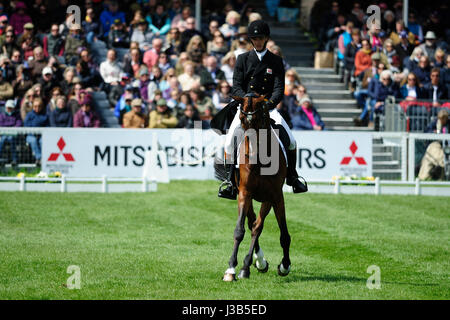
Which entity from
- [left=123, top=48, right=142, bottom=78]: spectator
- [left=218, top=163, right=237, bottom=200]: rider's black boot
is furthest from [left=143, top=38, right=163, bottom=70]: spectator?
[left=218, top=163, right=237, bottom=200]: rider's black boot

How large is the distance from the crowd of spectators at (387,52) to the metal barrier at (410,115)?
0.35m

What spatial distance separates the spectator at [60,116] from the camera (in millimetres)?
22906

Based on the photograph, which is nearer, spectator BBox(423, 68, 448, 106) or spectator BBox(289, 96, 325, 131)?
spectator BBox(289, 96, 325, 131)

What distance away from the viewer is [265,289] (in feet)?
33.4

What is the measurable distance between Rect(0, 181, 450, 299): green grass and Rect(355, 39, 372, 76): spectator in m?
8.63

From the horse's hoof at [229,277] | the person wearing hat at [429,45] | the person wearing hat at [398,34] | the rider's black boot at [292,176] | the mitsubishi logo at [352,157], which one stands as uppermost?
the person wearing hat at [398,34]

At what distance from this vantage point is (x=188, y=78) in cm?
2562

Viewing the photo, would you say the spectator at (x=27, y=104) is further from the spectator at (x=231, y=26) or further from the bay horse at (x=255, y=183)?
the bay horse at (x=255, y=183)

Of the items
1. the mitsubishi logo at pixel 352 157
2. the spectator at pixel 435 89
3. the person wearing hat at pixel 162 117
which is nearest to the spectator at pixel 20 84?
the person wearing hat at pixel 162 117

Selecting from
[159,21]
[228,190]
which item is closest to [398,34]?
[159,21]

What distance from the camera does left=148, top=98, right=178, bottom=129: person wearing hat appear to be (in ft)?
76.4

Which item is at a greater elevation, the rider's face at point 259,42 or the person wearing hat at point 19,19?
the person wearing hat at point 19,19

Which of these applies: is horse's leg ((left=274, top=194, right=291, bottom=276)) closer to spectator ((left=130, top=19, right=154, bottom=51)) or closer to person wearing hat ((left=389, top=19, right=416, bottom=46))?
spectator ((left=130, top=19, right=154, bottom=51))

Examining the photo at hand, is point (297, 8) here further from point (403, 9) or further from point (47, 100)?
point (47, 100)
